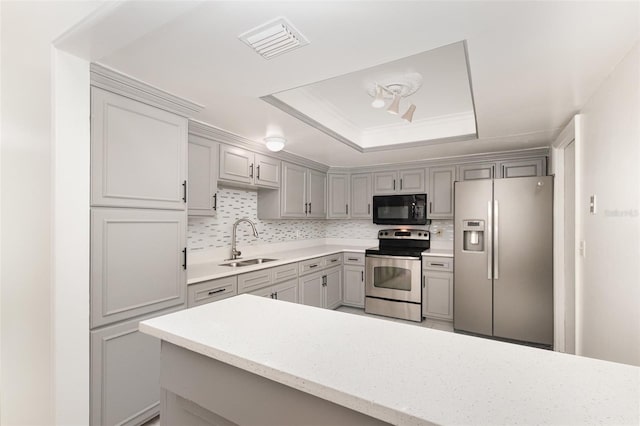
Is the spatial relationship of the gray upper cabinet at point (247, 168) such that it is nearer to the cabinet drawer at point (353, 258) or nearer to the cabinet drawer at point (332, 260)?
the cabinet drawer at point (332, 260)

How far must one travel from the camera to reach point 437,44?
1379 millimetres

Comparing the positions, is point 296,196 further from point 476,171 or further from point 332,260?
point 476,171

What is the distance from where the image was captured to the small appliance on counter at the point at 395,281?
362 centimetres

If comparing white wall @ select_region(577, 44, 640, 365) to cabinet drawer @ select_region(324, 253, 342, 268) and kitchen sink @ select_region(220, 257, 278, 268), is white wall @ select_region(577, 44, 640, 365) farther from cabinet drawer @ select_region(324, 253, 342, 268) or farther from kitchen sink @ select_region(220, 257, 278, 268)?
kitchen sink @ select_region(220, 257, 278, 268)

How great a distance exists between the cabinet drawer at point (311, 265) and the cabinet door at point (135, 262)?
1.53 metres

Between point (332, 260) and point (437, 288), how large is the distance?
1338 mm

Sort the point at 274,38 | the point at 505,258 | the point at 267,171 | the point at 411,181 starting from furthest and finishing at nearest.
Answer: the point at 411,181 → the point at 267,171 → the point at 505,258 → the point at 274,38

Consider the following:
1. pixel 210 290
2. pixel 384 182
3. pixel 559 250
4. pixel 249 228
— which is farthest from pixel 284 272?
pixel 559 250

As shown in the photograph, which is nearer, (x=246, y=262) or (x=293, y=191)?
(x=246, y=262)

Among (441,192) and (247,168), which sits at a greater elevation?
(247,168)

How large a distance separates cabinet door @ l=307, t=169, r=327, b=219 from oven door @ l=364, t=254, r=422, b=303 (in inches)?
37.2

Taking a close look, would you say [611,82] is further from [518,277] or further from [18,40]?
[18,40]

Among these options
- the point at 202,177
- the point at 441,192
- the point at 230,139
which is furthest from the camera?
the point at 441,192

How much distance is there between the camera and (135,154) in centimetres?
182
